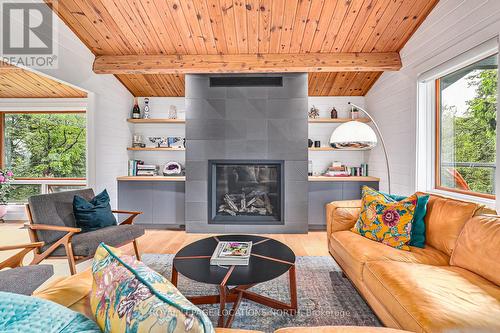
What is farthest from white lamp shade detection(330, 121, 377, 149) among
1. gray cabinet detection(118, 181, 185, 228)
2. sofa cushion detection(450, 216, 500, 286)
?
gray cabinet detection(118, 181, 185, 228)

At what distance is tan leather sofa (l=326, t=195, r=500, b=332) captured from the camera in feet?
3.93

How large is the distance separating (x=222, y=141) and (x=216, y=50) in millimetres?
1247

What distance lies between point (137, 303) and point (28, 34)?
10.9 feet

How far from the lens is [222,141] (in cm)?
395

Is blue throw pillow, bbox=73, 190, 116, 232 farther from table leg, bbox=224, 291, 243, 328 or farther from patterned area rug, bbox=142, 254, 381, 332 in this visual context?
table leg, bbox=224, 291, 243, 328

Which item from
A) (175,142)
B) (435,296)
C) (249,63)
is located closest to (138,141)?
(175,142)

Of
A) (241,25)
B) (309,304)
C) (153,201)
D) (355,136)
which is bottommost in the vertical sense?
(309,304)

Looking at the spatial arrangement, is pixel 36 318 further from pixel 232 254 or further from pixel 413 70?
pixel 413 70

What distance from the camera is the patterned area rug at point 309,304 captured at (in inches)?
71.4

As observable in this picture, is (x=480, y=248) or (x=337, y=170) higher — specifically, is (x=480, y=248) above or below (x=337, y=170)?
below

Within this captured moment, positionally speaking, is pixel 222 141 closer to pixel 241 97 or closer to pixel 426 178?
pixel 241 97

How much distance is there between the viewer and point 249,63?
3.59m

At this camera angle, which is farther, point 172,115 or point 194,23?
point 172,115

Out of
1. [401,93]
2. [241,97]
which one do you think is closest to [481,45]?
[401,93]
